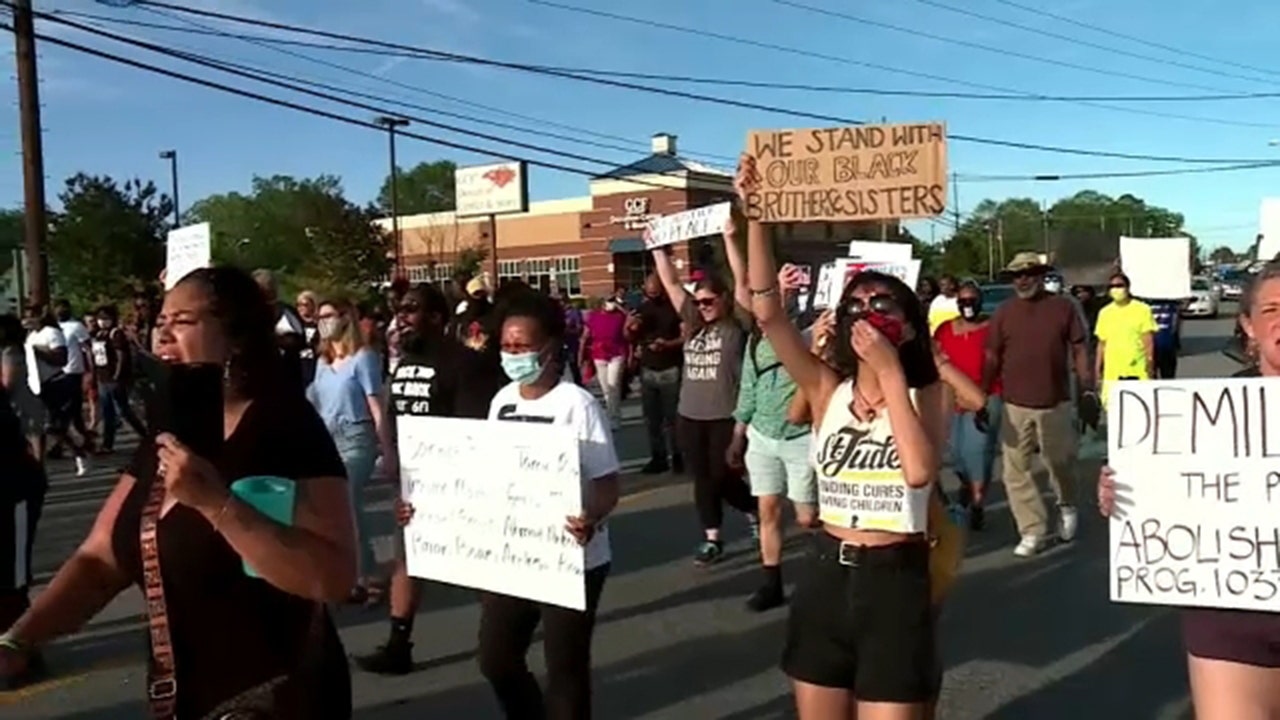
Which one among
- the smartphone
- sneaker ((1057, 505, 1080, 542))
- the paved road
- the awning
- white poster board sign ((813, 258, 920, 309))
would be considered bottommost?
the paved road

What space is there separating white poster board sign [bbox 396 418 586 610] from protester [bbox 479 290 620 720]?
0.24 ft

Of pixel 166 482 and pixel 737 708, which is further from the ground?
pixel 166 482

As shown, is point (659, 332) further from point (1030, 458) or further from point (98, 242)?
point (98, 242)

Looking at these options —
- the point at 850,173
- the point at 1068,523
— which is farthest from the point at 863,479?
the point at 1068,523

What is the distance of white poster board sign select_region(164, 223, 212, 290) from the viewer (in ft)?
21.0

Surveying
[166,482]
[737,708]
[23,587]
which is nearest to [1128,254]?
[737,708]

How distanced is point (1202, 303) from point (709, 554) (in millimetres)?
38954

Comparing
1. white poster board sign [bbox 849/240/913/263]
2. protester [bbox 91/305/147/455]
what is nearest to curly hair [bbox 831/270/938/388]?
white poster board sign [bbox 849/240/913/263]

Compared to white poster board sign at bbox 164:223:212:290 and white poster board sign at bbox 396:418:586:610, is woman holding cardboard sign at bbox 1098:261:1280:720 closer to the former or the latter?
white poster board sign at bbox 396:418:586:610

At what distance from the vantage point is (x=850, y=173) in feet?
14.8

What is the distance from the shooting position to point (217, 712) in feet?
8.03

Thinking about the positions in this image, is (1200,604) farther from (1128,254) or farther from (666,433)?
(1128,254)

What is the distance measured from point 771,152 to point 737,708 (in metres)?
2.35

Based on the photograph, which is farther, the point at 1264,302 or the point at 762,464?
the point at 762,464
